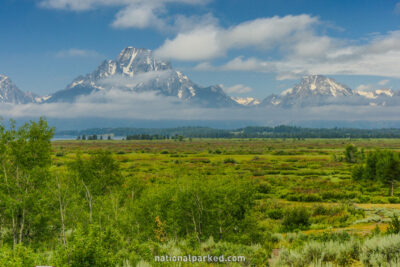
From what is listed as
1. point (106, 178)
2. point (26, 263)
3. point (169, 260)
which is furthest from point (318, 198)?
point (26, 263)

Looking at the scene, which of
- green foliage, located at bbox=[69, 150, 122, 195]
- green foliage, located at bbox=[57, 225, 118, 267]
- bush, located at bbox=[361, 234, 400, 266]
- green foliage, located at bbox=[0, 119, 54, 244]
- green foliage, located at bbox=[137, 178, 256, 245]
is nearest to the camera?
green foliage, located at bbox=[57, 225, 118, 267]

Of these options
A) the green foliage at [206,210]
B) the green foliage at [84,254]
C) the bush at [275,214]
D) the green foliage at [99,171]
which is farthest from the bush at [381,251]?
the green foliage at [99,171]

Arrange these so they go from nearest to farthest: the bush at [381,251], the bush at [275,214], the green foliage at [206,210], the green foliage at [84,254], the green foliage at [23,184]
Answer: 1. the green foliage at [84,254]
2. the bush at [381,251]
3. the green foliage at [206,210]
4. the green foliage at [23,184]
5. the bush at [275,214]

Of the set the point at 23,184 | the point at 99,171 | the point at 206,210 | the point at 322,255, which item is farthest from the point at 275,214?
the point at 23,184

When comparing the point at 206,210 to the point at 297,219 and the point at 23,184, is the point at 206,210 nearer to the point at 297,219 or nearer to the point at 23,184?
the point at 297,219

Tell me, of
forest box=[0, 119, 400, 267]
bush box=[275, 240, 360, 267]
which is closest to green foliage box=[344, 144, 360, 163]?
forest box=[0, 119, 400, 267]

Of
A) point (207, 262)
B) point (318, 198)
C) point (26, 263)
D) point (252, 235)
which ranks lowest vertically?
point (318, 198)

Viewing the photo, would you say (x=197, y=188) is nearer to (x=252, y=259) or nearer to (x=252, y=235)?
(x=252, y=235)

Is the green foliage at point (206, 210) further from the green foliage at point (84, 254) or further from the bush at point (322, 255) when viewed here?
the green foliage at point (84, 254)

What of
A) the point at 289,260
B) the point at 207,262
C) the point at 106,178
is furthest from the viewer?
the point at 106,178

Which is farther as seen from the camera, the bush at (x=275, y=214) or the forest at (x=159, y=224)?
the bush at (x=275, y=214)

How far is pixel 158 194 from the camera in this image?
21.0 m

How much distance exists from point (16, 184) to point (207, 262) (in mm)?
15301

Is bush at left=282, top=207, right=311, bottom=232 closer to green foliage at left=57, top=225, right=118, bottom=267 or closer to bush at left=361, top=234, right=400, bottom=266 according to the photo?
A: bush at left=361, top=234, right=400, bottom=266
